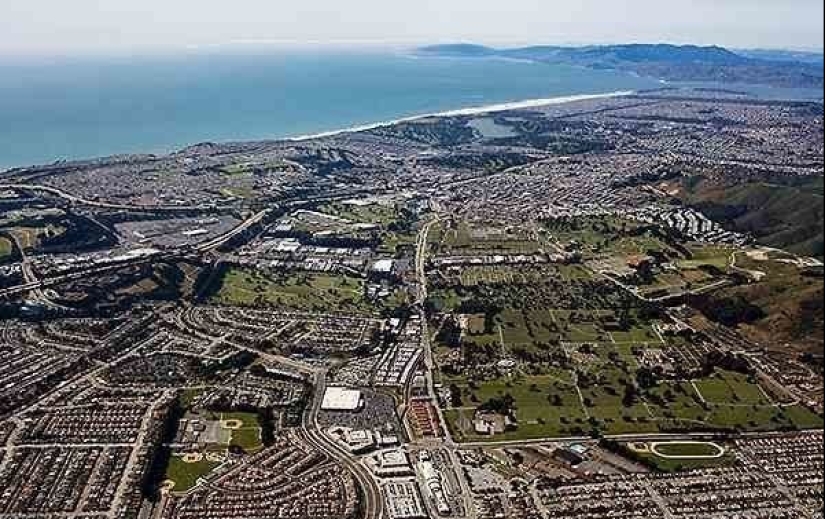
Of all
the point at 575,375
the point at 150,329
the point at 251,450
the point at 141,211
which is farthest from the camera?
the point at 141,211

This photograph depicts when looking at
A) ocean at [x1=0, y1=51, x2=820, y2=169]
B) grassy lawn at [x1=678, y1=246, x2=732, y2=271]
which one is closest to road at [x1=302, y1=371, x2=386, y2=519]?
grassy lawn at [x1=678, y1=246, x2=732, y2=271]

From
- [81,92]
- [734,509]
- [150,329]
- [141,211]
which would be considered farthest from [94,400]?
[81,92]

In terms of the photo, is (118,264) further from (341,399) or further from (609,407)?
(609,407)

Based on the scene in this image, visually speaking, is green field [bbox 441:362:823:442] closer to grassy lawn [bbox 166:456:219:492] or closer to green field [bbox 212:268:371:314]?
grassy lawn [bbox 166:456:219:492]

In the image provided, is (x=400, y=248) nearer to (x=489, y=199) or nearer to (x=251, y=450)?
(x=489, y=199)

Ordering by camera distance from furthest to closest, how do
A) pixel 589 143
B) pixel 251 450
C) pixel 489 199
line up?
pixel 589 143 → pixel 489 199 → pixel 251 450

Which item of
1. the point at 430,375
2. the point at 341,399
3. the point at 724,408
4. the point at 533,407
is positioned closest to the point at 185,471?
the point at 341,399
